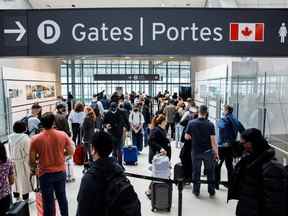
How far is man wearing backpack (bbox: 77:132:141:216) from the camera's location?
1.69 meters

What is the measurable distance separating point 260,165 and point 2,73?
9.68 meters

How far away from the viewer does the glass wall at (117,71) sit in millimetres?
26078

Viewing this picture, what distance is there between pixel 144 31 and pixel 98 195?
1442mm

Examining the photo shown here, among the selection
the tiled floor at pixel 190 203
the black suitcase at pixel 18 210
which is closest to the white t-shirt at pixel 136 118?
the tiled floor at pixel 190 203

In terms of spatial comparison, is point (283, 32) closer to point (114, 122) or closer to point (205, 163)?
point (205, 163)

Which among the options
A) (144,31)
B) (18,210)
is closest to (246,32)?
(144,31)

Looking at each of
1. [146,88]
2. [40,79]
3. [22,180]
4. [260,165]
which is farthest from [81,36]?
[146,88]

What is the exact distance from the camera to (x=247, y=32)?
2449 mm

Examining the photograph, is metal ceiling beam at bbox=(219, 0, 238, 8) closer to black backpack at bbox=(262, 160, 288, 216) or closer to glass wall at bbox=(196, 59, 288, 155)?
glass wall at bbox=(196, 59, 288, 155)

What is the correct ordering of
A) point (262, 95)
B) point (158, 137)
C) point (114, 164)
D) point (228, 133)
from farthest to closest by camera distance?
point (262, 95)
point (228, 133)
point (158, 137)
point (114, 164)

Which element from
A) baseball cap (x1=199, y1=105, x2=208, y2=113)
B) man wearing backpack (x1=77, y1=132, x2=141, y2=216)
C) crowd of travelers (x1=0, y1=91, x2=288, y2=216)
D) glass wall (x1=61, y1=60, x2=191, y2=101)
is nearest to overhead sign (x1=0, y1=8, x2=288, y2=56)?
crowd of travelers (x1=0, y1=91, x2=288, y2=216)

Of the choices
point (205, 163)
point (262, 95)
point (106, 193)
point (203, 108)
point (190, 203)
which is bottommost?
point (190, 203)

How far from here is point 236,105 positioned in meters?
7.66

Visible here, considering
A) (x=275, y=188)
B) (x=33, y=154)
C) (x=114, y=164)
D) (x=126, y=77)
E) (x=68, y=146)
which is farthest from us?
(x=126, y=77)
